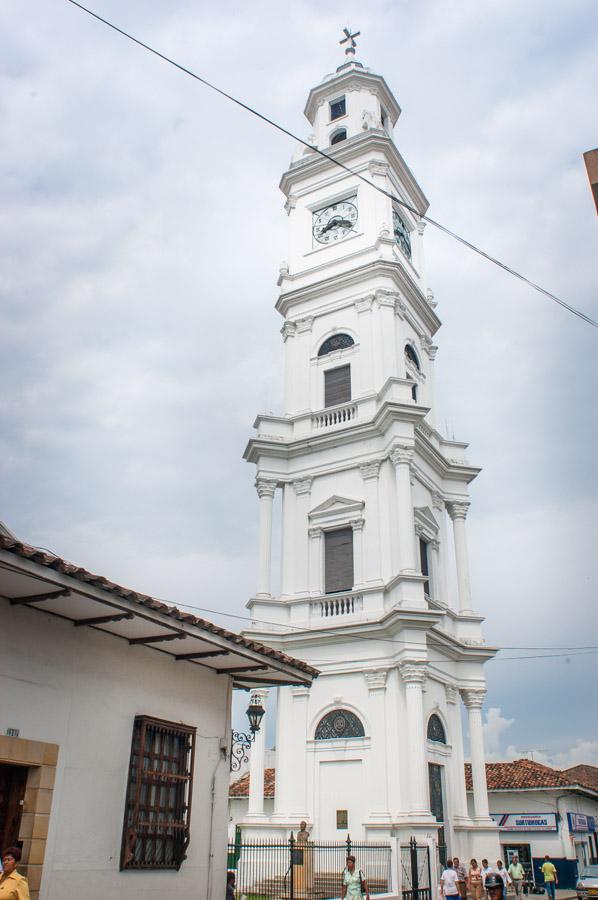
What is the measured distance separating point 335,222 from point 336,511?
13.1 m

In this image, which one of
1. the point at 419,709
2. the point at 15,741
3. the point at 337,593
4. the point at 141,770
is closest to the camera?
the point at 15,741

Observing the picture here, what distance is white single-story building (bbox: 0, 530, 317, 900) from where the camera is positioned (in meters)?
9.73

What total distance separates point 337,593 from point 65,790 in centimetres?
1692

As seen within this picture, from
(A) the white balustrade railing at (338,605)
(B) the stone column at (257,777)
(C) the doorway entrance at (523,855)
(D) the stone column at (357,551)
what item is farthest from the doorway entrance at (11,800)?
(C) the doorway entrance at (523,855)

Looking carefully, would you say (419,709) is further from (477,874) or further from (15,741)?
(15,741)

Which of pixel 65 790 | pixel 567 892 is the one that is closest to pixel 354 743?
pixel 567 892

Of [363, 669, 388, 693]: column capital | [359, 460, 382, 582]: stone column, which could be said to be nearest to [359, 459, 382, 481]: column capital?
[359, 460, 382, 582]: stone column

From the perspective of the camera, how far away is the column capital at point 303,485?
2906 cm

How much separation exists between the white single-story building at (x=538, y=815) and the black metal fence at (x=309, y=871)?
14.6 meters

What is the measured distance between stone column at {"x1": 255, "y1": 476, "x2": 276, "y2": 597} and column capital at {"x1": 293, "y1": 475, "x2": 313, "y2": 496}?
0.86 meters

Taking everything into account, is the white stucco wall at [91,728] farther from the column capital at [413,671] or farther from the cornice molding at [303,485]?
the cornice molding at [303,485]

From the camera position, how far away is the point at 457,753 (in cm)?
2620

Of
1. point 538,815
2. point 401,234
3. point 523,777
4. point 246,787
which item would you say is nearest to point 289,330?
point 401,234

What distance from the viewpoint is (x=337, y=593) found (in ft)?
87.5
